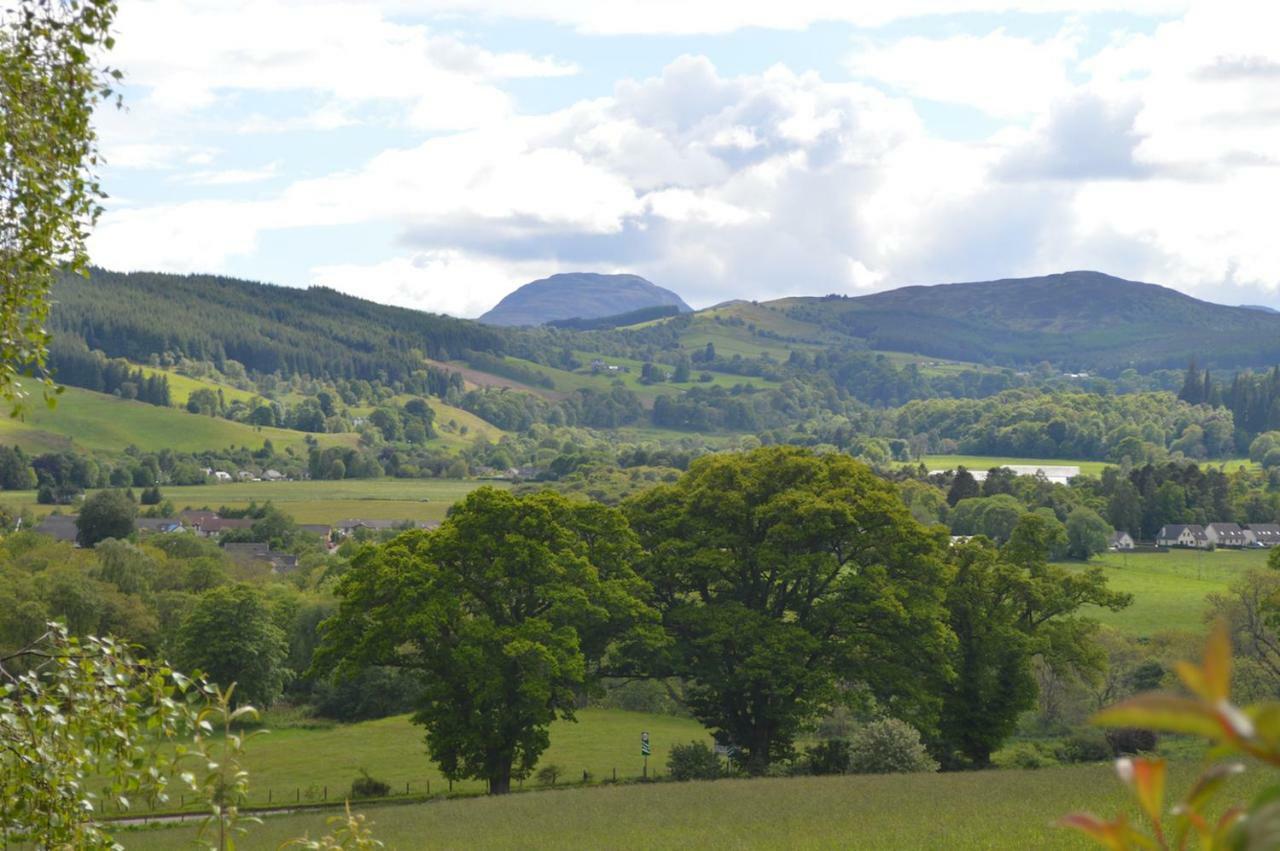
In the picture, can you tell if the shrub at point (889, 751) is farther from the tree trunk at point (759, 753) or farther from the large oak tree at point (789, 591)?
the tree trunk at point (759, 753)

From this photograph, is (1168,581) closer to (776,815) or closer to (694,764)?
(694,764)

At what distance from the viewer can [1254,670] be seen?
61.0m

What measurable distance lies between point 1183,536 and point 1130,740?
345 ft

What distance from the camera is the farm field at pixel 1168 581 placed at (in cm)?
8994

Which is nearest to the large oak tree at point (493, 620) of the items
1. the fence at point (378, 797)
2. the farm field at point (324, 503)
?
the fence at point (378, 797)

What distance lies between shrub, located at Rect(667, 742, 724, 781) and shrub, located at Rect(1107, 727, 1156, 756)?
46.5 ft

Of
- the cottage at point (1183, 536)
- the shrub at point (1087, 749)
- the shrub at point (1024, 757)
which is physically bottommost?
the shrub at point (1024, 757)

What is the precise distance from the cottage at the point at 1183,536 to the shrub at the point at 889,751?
353 feet

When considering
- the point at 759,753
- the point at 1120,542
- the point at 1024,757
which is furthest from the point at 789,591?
the point at 1120,542

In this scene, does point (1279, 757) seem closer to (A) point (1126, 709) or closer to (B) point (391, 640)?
(A) point (1126, 709)

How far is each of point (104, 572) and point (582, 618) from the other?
2188 inches

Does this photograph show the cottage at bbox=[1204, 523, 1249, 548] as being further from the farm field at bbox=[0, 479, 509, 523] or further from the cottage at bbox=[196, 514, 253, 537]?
the cottage at bbox=[196, 514, 253, 537]

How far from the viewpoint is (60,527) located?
142 metres

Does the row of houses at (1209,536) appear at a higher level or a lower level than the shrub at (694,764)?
higher
